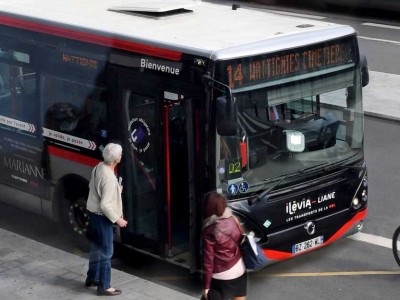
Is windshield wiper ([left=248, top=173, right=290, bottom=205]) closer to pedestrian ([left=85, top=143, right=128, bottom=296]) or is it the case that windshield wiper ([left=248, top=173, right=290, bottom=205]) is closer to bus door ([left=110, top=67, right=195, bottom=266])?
bus door ([left=110, top=67, right=195, bottom=266])

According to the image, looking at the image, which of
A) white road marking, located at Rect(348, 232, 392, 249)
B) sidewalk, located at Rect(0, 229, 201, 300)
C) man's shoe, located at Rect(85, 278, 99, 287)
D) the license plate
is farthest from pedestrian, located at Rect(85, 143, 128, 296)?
white road marking, located at Rect(348, 232, 392, 249)

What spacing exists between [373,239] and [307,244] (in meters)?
1.61

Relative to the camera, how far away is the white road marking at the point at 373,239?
38.2 feet

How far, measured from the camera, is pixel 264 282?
10.6m

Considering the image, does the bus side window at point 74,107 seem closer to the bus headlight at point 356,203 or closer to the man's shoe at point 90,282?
the man's shoe at point 90,282

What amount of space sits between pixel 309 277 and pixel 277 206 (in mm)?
1096

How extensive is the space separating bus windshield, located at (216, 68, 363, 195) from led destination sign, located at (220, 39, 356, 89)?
108 mm

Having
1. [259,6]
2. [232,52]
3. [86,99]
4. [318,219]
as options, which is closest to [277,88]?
[232,52]

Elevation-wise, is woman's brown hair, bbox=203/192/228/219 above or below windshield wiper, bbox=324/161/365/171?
above

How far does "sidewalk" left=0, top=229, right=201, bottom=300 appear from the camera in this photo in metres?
9.76

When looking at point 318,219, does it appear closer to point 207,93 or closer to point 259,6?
point 207,93

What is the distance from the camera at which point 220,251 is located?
829 centimetres

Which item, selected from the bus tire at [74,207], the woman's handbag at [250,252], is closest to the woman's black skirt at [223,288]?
the woman's handbag at [250,252]

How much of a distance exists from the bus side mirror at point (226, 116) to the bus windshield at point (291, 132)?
21 cm
